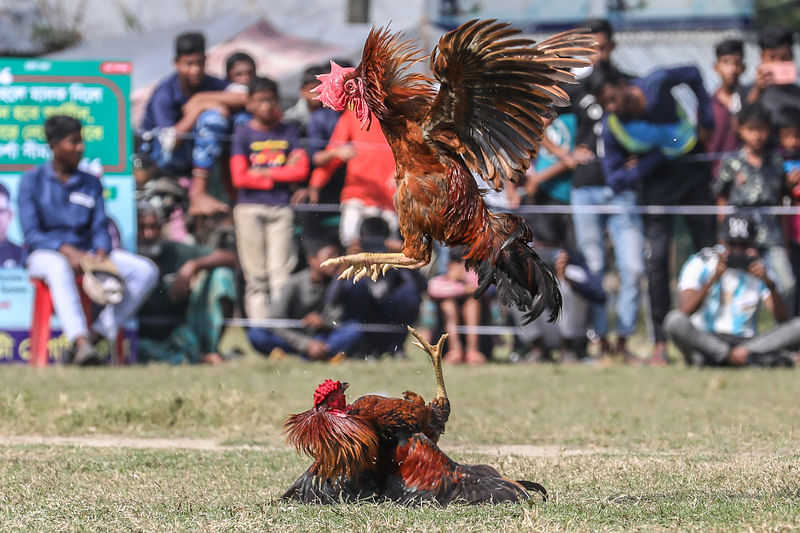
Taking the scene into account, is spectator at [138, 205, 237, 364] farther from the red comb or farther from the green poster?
the red comb

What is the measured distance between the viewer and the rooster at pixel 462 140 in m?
5.90

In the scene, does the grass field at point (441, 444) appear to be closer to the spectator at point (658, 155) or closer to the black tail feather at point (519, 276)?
the black tail feather at point (519, 276)

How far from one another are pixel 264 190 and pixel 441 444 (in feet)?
17.1

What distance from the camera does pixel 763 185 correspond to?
41.9ft

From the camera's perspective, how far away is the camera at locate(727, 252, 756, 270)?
40.9ft

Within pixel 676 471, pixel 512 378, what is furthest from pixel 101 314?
pixel 676 471

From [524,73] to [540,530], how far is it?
2.01m

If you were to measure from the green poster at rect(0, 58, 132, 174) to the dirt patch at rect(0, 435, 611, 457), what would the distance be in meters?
4.92

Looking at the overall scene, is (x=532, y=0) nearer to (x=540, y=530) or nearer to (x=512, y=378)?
(x=512, y=378)

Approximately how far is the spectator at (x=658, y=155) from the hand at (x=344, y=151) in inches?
100

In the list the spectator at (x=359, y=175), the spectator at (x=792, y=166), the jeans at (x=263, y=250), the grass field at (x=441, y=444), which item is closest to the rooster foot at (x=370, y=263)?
the grass field at (x=441, y=444)

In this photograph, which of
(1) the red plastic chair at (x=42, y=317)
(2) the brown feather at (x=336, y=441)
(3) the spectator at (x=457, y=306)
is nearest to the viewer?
(2) the brown feather at (x=336, y=441)

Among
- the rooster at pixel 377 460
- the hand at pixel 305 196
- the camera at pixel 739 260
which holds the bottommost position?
the rooster at pixel 377 460

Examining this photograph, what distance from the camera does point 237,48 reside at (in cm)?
1938
